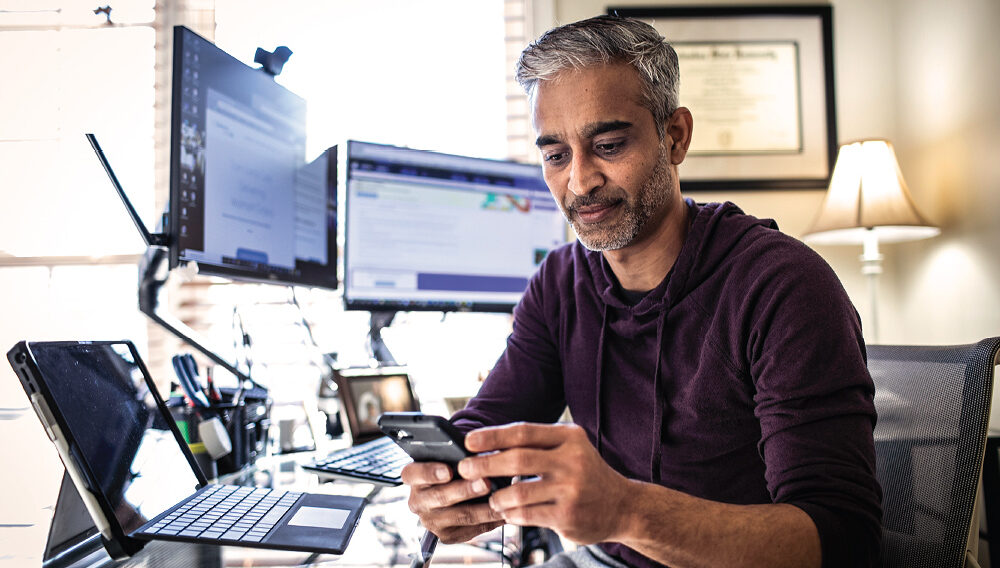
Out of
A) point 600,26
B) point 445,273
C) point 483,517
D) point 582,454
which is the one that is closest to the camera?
point 582,454

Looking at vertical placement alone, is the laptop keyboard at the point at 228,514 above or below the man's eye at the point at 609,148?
below

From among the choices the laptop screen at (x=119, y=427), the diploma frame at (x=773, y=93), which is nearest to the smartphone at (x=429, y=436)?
the laptop screen at (x=119, y=427)

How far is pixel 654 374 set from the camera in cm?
102

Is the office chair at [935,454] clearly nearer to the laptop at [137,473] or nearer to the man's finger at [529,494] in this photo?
the man's finger at [529,494]

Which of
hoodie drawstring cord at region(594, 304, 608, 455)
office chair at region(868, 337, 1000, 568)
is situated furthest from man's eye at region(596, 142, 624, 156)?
office chair at region(868, 337, 1000, 568)

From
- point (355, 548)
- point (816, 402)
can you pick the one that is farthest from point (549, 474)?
point (816, 402)

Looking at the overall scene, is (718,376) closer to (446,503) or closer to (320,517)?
(446,503)

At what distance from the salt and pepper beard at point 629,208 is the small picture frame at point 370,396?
2.01 ft

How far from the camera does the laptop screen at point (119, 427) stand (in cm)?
68

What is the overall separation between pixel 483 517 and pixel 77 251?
75.0 inches

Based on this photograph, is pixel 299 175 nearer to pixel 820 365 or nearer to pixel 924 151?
pixel 820 365

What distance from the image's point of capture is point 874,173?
1965 millimetres

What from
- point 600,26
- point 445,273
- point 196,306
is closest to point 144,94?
point 196,306

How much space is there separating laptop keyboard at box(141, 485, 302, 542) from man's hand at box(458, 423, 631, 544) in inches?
10.3
